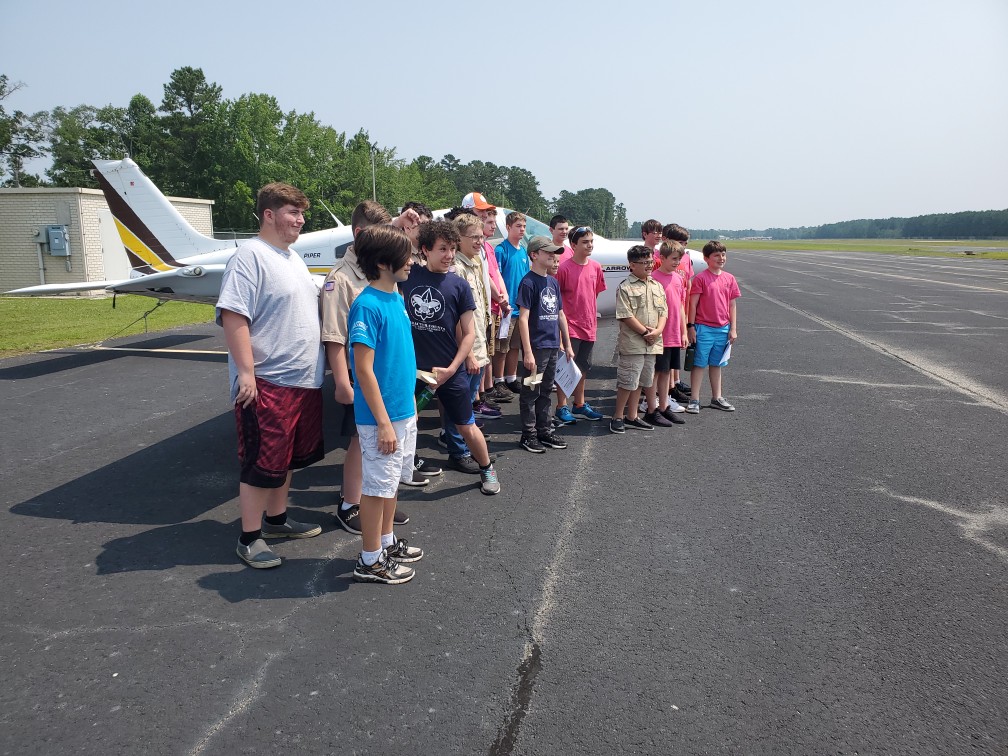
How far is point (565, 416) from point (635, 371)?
3.06 feet

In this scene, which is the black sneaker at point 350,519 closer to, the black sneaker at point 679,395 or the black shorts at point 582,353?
the black shorts at point 582,353

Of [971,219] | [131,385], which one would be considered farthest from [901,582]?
[971,219]

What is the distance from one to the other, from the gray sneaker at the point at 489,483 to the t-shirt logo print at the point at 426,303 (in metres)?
1.21

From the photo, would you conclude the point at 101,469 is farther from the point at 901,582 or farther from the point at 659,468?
the point at 901,582

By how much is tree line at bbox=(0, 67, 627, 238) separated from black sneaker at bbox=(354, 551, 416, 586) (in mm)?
38070

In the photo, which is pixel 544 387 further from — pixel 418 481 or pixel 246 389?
pixel 246 389

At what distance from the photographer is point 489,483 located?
178 inches

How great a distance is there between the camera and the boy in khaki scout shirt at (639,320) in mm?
5707

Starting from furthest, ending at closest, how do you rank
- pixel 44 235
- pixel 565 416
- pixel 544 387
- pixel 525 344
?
pixel 44 235 → pixel 565 416 → pixel 544 387 → pixel 525 344

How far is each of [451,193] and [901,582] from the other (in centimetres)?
8564

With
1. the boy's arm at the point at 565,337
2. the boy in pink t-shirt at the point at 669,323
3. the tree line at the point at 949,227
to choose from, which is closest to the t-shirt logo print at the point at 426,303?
the boy's arm at the point at 565,337

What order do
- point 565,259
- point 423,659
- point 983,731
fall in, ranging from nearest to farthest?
point 983,731 → point 423,659 → point 565,259

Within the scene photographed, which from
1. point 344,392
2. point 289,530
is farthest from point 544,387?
point 289,530

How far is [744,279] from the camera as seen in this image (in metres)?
28.5
